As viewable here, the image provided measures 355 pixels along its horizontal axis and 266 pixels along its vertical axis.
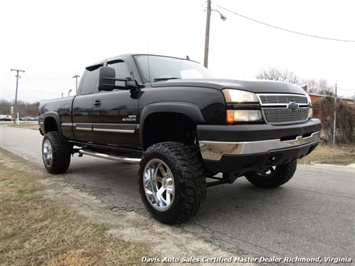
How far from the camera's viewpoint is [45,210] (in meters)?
3.90

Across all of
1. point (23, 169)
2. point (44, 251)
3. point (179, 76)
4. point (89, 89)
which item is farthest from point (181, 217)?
point (23, 169)

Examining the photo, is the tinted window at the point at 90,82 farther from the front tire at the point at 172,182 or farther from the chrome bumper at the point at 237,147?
the chrome bumper at the point at 237,147

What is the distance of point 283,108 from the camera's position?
3322 mm

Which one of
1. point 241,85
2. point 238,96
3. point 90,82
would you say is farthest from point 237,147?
point 90,82

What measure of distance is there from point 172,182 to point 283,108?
1423 mm

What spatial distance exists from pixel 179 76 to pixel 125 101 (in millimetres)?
849

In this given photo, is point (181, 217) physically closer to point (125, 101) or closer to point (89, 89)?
point (125, 101)

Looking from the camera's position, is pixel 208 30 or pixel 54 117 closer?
pixel 54 117

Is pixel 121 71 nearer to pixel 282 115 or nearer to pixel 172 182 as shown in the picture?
pixel 172 182

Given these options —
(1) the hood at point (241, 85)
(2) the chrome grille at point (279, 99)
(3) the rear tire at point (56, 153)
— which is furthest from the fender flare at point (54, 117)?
(2) the chrome grille at point (279, 99)

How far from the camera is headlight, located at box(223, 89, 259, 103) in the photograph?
3.01 meters

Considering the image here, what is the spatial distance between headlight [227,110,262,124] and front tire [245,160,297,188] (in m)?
1.53

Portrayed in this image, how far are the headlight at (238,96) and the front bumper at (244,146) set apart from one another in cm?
26

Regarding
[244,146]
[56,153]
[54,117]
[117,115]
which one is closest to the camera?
[244,146]
